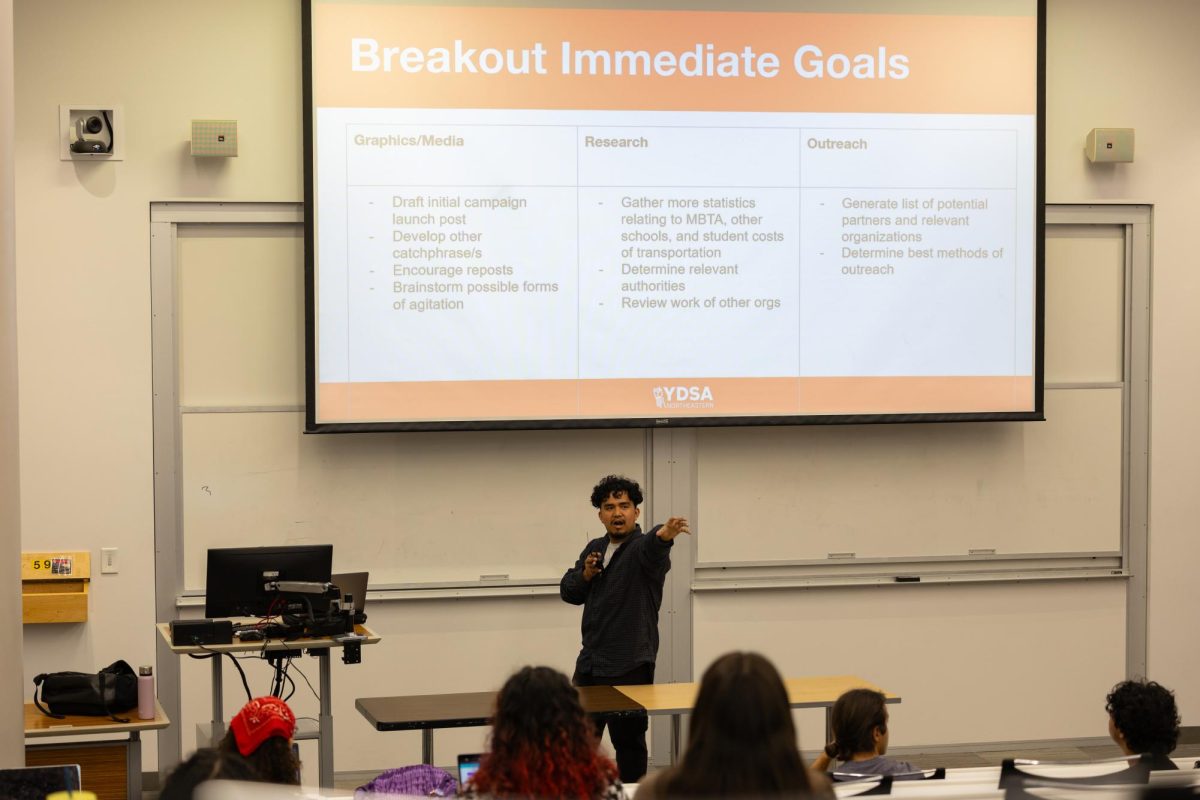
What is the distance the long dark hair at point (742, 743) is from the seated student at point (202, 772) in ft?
2.50

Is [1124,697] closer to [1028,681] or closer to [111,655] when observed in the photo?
[1028,681]

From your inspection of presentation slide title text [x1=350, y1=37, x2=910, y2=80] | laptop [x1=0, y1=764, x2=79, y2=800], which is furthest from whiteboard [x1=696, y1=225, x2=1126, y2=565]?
laptop [x1=0, y1=764, x2=79, y2=800]

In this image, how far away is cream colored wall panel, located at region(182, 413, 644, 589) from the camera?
564 cm

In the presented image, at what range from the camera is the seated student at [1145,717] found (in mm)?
3342

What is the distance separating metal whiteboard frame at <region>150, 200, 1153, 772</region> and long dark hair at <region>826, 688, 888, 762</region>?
2.33m

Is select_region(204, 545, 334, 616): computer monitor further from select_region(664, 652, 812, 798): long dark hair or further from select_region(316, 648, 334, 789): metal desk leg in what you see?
select_region(664, 652, 812, 798): long dark hair

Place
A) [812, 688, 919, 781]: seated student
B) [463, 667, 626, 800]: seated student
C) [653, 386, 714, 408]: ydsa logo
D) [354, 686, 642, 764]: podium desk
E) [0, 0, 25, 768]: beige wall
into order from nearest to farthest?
[463, 667, 626, 800]: seated student → [812, 688, 919, 781]: seated student → [0, 0, 25, 768]: beige wall → [354, 686, 642, 764]: podium desk → [653, 386, 714, 408]: ydsa logo

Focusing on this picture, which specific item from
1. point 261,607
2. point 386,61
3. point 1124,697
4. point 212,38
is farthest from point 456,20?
point 1124,697

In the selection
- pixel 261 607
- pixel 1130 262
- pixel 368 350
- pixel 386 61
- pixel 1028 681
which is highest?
pixel 386 61

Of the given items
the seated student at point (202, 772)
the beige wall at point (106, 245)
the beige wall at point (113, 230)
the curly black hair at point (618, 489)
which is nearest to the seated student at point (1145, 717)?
the curly black hair at point (618, 489)

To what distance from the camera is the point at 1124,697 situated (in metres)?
3.38

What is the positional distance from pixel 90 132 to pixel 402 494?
199cm

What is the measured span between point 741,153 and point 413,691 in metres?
2.76

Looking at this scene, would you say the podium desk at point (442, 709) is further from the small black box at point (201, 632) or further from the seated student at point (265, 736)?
the seated student at point (265, 736)
